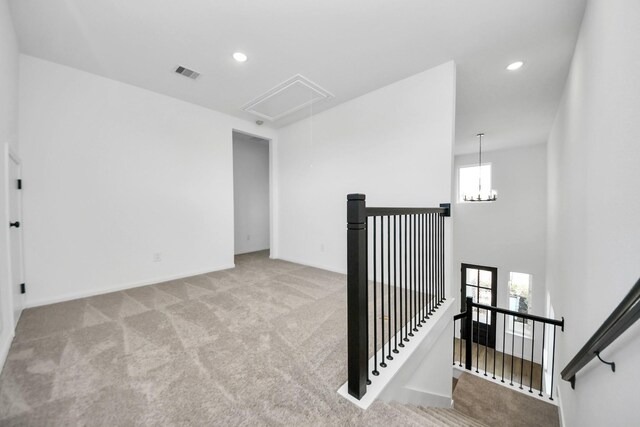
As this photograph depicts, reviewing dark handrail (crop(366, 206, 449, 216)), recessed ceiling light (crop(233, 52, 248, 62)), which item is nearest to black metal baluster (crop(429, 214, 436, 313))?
dark handrail (crop(366, 206, 449, 216))

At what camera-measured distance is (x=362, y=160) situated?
3.71 meters

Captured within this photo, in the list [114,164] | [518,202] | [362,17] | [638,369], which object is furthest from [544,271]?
[114,164]

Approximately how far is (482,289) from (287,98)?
7.59 m

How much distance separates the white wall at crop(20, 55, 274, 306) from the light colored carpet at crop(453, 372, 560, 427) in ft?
14.8

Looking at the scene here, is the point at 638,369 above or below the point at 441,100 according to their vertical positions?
below

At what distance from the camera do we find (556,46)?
256 cm

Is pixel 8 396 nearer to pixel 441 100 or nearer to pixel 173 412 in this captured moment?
pixel 173 412

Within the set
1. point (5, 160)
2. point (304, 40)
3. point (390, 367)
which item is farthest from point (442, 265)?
point (5, 160)

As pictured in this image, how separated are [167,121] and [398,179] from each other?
142 inches

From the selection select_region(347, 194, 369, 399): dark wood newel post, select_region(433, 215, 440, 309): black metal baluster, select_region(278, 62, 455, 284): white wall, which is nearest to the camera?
select_region(347, 194, 369, 399): dark wood newel post

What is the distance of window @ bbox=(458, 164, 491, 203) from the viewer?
7.14m

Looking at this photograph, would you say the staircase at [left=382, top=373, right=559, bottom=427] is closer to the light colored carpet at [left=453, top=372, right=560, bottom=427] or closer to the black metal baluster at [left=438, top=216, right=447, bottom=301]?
the light colored carpet at [left=453, top=372, right=560, bottom=427]

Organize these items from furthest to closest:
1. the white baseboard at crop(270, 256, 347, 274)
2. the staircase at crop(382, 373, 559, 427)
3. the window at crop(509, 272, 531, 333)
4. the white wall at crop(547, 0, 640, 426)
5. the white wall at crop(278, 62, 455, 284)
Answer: the window at crop(509, 272, 531, 333), the white baseboard at crop(270, 256, 347, 274), the staircase at crop(382, 373, 559, 427), the white wall at crop(278, 62, 455, 284), the white wall at crop(547, 0, 640, 426)

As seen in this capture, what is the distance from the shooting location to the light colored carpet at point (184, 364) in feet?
4.10
